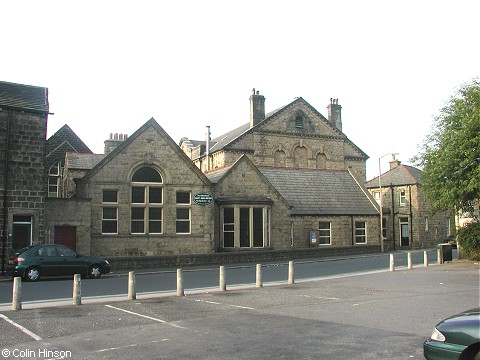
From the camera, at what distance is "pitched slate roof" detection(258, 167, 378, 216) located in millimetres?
37406

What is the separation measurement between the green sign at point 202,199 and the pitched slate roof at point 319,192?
8102mm

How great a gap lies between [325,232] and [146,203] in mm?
14767

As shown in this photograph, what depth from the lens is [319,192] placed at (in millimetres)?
39062

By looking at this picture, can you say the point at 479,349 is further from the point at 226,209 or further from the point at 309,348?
the point at 226,209

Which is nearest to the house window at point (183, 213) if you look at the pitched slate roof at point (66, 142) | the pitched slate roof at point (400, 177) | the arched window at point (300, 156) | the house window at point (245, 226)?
the house window at point (245, 226)

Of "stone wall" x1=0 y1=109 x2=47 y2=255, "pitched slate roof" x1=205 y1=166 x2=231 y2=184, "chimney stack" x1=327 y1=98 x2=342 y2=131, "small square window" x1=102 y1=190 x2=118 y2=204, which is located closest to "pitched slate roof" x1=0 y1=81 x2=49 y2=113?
"stone wall" x1=0 y1=109 x2=47 y2=255

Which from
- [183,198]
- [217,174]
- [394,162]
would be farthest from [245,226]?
[394,162]

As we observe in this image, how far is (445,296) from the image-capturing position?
14047 millimetres

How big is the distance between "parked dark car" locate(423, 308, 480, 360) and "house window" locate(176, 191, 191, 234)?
24035 millimetres

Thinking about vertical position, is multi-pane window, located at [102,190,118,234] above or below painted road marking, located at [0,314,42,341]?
above

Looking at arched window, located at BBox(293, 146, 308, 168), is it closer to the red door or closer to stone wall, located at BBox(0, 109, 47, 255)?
the red door

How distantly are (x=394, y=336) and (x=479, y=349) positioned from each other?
2.98m

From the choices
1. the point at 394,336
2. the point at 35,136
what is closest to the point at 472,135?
the point at 394,336

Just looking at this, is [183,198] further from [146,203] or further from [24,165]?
[24,165]
